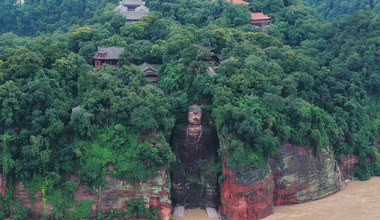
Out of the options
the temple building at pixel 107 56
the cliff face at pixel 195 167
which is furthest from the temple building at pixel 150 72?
the cliff face at pixel 195 167

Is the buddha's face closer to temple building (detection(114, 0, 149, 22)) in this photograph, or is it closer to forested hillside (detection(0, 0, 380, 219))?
forested hillside (detection(0, 0, 380, 219))

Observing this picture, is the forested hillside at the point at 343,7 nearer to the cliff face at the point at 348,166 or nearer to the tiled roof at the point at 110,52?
the cliff face at the point at 348,166

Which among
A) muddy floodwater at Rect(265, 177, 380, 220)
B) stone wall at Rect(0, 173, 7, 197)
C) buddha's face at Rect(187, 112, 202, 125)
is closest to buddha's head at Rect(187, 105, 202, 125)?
buddha's face at Rect(187, 112, 202, 125)

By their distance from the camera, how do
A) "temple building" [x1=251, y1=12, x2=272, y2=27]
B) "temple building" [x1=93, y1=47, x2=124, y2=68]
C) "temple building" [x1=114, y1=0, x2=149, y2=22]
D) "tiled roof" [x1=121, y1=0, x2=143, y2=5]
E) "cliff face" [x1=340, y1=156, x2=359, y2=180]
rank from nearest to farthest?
"cliff face" [x1=340, y1=156, x2=359, y2=180] < "temple building" [x1=93, y1=47, x2=124, y2=68] < "temple building" [x1=114, y1=0, x2=149, y2=22] < "tiled roof" [x1=121, y1=0, x2=143, y2=5] < "temple building" [x1=251, y1=12, x2=272, y2=27]

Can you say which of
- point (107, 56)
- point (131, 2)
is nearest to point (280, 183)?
point (107, 56)

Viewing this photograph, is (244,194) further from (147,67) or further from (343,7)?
(343,7)

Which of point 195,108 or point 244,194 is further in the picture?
point 195,108

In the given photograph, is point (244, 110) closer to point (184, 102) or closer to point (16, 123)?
point (184, 102)
